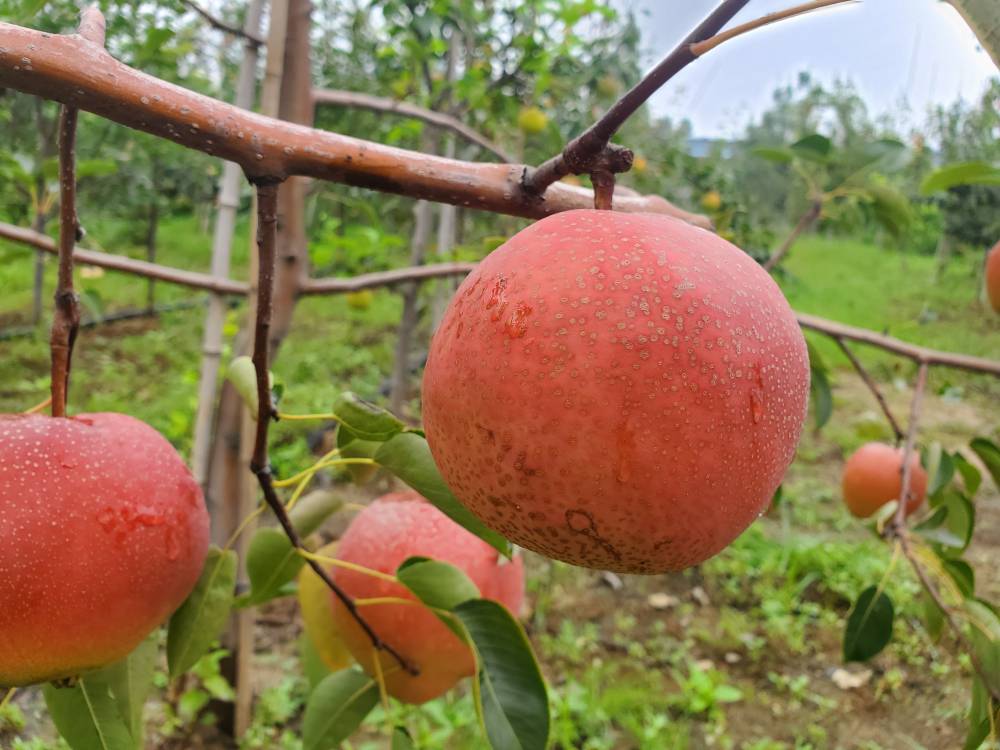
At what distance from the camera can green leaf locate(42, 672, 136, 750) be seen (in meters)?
0.64

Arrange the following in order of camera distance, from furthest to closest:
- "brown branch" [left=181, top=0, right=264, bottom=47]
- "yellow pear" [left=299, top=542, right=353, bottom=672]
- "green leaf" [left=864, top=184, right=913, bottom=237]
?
1. "green leaf" [left=864, top=184, right=913, bottom=237]
2. "brown branch" [left=181, top=0, right=264, bottom=47]
3. "yellow pear" [left=299, top=542, right=353, bottom=672]

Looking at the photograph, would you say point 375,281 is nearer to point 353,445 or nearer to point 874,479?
point 353,445

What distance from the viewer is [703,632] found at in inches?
98.7

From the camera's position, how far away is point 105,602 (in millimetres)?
549

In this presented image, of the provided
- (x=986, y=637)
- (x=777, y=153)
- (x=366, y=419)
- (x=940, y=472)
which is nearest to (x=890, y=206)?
(x=777, y=153)

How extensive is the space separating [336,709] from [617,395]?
0.68 metres

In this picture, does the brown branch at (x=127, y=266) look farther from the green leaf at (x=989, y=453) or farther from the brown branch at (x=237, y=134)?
the green leaf at (x=989, y=453)

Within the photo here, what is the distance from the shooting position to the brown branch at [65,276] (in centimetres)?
57

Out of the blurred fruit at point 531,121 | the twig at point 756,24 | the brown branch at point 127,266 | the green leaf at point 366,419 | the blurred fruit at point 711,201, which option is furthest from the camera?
the blurred fruit at point 531,121

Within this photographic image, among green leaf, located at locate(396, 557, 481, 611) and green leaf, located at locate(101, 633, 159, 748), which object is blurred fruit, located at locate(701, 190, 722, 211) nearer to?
green leaf, located at locate(396, 557, 481, 611)

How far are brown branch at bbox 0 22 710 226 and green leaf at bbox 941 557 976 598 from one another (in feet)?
2.44

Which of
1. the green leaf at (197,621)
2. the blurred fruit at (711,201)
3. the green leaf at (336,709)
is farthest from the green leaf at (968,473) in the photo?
the blurred fruit at (711,201)

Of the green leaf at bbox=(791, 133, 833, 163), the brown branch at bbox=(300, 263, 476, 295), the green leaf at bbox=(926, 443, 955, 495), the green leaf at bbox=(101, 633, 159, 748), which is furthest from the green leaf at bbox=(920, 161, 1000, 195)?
the green leaf at bbox=(101, 633, 159, 748)

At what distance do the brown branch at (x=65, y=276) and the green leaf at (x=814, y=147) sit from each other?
1039 mm
